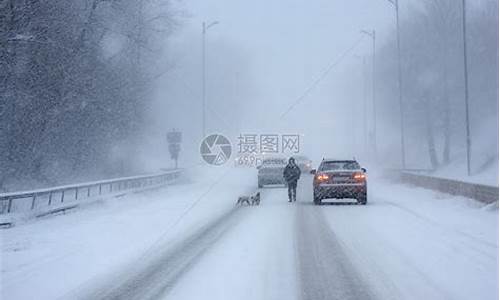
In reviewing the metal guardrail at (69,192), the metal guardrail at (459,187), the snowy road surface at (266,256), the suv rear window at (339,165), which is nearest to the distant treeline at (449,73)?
the metal guardrail at (459,187)

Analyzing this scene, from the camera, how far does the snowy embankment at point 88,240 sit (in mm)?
11109

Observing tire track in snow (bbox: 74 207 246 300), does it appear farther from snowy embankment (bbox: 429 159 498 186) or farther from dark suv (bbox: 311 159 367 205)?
snowy embankment (bbox: 429 159 498 186)

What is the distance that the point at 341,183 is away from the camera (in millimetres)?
26719

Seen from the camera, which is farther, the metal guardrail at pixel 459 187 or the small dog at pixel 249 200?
the small dog at pixel 249 200

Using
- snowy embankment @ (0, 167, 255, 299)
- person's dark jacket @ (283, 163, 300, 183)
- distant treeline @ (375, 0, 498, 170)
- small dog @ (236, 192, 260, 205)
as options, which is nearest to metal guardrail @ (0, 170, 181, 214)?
snowy embankment @ (0, 167, 255, 299)

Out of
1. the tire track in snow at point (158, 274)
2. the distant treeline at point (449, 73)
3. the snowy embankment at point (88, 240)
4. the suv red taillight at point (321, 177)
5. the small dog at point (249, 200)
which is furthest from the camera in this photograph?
the distant treeline at point (449, 73)

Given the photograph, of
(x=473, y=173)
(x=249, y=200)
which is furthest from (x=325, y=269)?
(x=473, y=173)

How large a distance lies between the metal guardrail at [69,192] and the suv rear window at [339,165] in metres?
8.11

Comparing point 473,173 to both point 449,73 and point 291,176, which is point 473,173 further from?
point 291,176

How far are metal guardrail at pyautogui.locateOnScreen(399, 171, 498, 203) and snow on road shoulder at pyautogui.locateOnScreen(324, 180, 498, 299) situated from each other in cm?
35

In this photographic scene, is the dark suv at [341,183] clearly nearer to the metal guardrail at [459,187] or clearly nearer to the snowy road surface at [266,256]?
the snowy road surface at [266,256]

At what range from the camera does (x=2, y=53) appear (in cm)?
2712

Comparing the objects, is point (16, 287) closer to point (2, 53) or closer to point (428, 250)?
point (428, 250)

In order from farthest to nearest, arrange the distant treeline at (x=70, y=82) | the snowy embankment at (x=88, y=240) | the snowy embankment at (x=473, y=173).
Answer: the snowy embankment at (x=473, y=173)
the distant treeline at (x=70, y=82)
the snowy embankment at (x=88, y=240)
